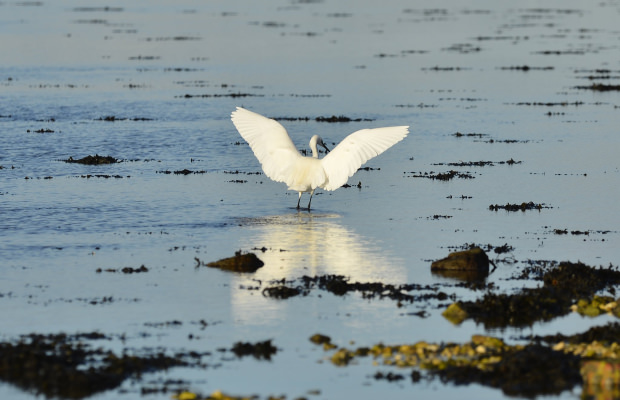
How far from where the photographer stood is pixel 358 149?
2091cm

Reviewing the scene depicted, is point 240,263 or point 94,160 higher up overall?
point 94,160

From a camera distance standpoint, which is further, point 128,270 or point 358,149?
point 358,149

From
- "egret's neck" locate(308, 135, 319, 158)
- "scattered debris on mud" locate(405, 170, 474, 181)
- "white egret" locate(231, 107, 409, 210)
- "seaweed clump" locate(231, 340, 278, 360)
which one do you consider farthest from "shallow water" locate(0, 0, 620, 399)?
"egret's neck" locate(308, 135, 319, 158)

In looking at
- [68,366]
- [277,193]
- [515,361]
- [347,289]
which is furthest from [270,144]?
[515,361]

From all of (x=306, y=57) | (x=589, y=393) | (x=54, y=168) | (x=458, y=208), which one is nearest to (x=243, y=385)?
(x=589, y=393)

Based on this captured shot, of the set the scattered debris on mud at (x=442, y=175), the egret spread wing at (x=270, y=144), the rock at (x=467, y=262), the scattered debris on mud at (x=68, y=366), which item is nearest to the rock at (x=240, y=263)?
the rock at (x=467, y=262)

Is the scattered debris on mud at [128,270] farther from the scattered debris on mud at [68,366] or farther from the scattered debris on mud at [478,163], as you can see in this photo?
the scattered debris on mud at [478,163]

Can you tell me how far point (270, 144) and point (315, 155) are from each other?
954 mm

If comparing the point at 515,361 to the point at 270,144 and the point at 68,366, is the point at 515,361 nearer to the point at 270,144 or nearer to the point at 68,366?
the point at 68,366

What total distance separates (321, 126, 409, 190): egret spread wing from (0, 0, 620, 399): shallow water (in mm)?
969

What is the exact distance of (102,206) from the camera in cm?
2156

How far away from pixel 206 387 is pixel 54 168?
56.4 ft

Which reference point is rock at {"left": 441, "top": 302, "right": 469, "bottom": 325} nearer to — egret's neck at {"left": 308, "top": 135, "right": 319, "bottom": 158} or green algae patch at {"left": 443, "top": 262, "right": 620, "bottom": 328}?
green algae patch at {"left": 443, "top": 262, "right": 620, "bottom": 328}

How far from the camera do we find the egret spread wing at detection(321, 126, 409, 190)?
68.3 ft
